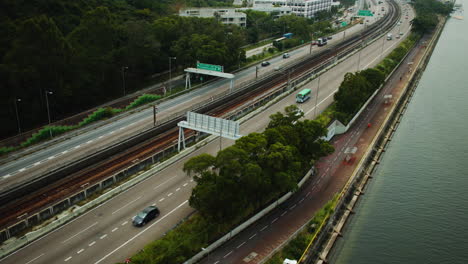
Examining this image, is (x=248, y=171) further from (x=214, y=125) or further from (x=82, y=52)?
(x=82, y=52)

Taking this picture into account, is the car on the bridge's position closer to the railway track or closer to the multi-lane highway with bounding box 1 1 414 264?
the multi-lane highway with bounding box 1 1 414 264

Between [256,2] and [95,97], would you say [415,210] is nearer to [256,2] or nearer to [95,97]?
[95,97]

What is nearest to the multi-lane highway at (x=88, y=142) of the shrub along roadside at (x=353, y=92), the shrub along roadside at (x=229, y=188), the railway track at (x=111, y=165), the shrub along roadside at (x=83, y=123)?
the railway track at (x=111, y=165)

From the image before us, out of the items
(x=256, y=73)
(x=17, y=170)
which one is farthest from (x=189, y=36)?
(x=17, y=170)

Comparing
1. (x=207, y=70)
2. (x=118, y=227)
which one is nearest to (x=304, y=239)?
(x=118, y=227)

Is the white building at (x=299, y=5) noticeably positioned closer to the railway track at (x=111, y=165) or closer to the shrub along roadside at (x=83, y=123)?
the railway track at (x=111, y=165)

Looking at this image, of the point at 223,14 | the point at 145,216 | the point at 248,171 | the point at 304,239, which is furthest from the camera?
the point at 223,14

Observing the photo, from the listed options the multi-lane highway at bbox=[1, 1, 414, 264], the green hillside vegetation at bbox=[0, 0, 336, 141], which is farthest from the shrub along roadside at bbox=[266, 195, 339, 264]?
the green hillside vegetation at bbox=[0, 0, 336, 141]
